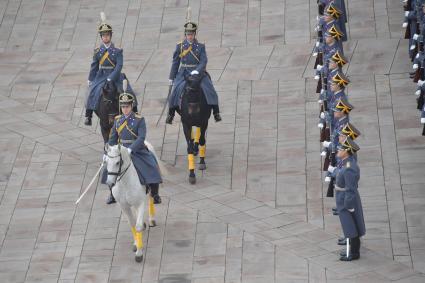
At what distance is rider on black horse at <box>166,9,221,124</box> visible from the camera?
32.9 meters

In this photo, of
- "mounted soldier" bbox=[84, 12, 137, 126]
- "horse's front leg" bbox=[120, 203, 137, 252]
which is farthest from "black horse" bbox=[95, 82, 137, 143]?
"horse's front leg" bbox=[120, 203, 137, 252]

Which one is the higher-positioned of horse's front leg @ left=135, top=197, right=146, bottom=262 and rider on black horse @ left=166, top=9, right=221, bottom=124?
rider on black horse @ left=166, top=9, right=221, bottom=124

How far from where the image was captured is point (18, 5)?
43.2 metres

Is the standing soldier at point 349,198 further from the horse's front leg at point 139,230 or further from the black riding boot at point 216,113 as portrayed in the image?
the black riding boot at point 216,113

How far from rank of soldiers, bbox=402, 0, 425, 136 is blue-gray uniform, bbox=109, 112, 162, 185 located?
6603 mm

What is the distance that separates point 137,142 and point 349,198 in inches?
183

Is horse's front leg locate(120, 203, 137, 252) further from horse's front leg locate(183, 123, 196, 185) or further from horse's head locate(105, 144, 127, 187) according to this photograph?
horse's front leg locate(183, 123, 196, 185)

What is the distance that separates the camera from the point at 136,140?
2995 centimetres

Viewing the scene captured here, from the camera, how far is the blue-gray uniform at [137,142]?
1174 inches

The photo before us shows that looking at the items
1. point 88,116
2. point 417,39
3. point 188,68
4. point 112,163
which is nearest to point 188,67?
point 188,68

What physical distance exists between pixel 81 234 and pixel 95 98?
3924mm

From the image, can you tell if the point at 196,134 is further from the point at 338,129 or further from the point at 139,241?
the point at 139,241

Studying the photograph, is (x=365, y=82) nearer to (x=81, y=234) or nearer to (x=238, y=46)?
(x=238, y=46)

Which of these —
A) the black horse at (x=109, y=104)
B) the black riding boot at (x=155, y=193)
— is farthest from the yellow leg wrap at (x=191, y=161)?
the black riding boot at (x=155, y=193)
